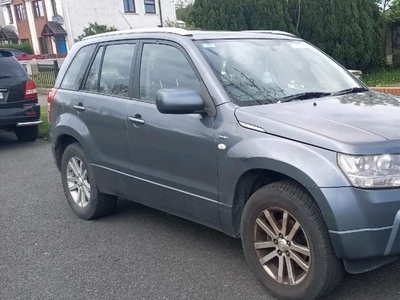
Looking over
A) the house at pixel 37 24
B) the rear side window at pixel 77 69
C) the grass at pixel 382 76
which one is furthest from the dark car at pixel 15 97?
the house at pixel 37 24

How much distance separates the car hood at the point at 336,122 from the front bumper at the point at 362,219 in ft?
0.82

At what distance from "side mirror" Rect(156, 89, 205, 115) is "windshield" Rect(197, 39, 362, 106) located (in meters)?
0.26

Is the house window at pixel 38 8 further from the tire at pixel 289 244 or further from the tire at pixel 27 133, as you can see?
the tire at pixel 289 244

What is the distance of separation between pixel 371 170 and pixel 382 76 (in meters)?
12.2

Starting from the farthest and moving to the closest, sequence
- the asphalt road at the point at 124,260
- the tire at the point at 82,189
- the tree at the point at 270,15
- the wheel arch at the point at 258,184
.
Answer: the tree at the point at 270,15 → the tire at the point at 82,189 → the asphalt road at the point at 124,260 → the wheel arch at the point at 258,184

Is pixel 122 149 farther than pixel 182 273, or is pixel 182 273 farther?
pixel 122 149

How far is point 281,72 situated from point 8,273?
8.89ft

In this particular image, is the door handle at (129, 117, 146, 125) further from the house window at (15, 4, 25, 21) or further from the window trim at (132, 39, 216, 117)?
the house window at (15, 4, 25, 21)

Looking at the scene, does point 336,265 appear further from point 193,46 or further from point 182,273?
point 193,46

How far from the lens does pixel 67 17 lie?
120ft

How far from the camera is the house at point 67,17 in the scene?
3684 cm

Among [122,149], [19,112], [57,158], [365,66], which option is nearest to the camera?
[122,149]

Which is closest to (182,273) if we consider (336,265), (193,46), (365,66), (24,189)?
(336,265)

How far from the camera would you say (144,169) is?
13.6 ft
